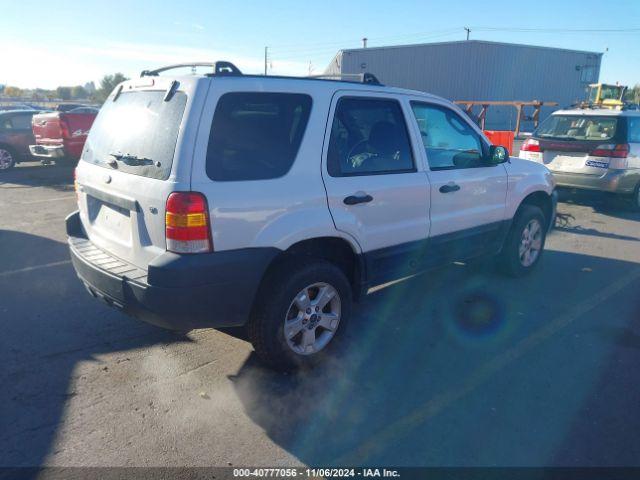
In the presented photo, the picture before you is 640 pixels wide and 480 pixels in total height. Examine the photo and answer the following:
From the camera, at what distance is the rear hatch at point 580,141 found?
27.0 feet

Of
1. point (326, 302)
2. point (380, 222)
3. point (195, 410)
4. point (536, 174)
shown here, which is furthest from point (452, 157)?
point (195, 410)

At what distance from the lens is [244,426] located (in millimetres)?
2914

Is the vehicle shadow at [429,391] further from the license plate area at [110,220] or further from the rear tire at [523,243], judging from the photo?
the license plate area at [110,220]

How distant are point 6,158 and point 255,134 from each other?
12.8 metres

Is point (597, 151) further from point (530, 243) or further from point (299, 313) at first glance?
point (299, 313)

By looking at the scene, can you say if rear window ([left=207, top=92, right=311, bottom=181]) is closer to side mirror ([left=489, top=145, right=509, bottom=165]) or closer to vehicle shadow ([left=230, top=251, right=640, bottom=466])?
vehicle shadow ([left=230, top=251, right=640, bottom=466])

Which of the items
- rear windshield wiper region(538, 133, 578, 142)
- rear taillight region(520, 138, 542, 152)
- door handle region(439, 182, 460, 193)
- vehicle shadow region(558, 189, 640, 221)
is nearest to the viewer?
door handle region(439, 182, 460, 193)

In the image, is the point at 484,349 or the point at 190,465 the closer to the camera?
the point at 190,465

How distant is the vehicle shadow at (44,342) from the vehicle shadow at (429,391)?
1.09 metres

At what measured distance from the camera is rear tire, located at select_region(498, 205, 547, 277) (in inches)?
205

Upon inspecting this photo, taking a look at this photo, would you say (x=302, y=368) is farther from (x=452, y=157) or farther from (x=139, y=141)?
(x=452, y=157)

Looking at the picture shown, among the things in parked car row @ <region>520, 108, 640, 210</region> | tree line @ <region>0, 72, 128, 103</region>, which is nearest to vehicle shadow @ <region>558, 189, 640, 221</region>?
parked car row @ <region>520, 108, 640, 210</region>

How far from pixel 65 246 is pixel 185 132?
4328mm

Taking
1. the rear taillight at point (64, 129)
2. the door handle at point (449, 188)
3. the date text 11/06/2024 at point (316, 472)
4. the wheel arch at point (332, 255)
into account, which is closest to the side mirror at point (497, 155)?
the door handle at point (449, 188)
